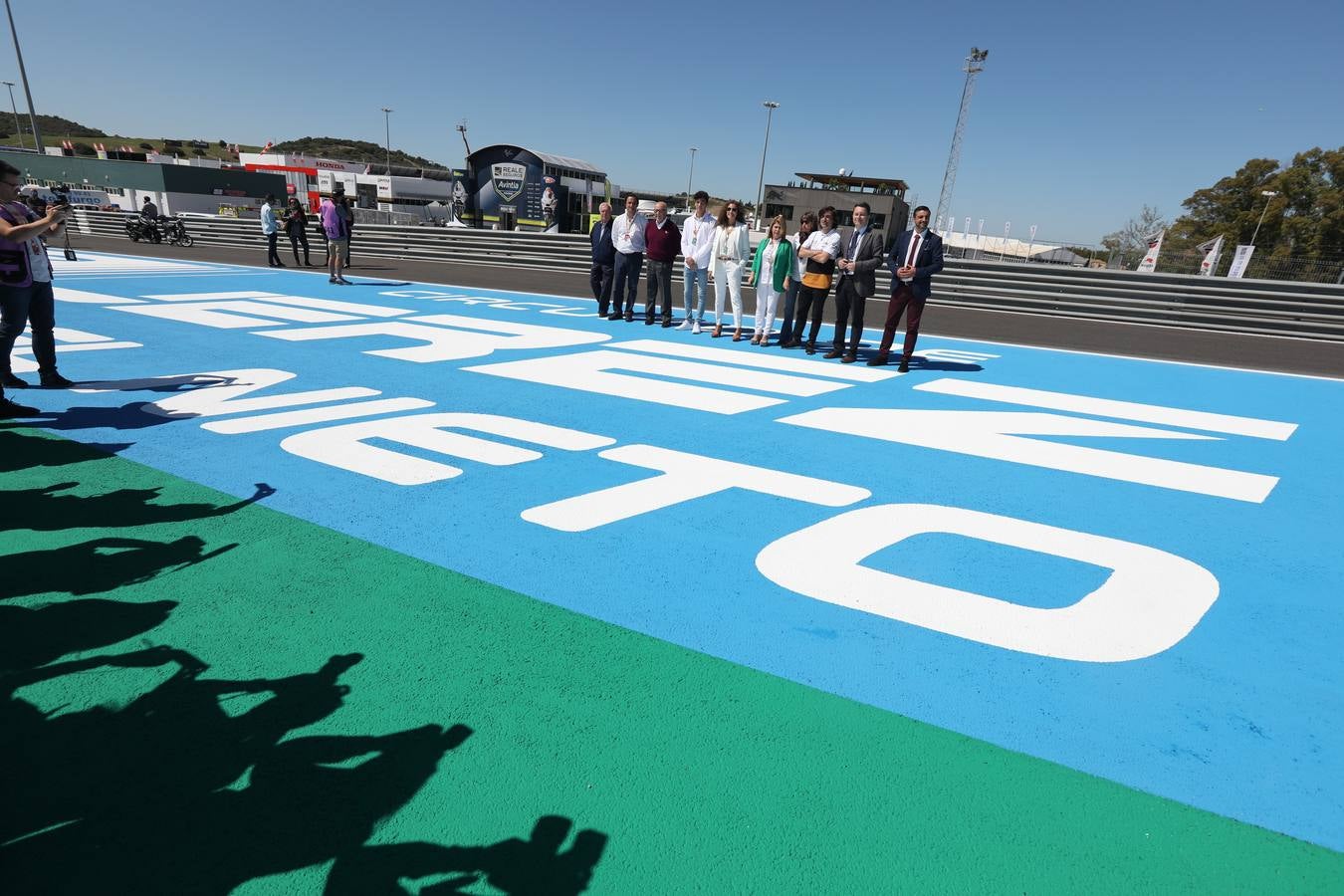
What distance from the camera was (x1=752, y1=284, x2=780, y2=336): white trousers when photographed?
947cm

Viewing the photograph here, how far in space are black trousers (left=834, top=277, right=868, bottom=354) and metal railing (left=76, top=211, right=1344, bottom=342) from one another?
9695mm

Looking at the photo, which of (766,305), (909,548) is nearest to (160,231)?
(766,305)

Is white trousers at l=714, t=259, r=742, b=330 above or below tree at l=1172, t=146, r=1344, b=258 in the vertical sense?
below

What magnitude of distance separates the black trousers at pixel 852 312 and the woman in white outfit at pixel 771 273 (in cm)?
75

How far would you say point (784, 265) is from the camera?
9.12 meters

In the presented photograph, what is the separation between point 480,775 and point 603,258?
10425 mm

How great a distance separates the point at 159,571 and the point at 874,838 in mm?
3008

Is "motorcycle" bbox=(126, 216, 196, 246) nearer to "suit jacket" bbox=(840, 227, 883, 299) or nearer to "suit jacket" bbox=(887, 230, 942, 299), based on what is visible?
"suit jacket" bbox=(840, 227, 883, 299)

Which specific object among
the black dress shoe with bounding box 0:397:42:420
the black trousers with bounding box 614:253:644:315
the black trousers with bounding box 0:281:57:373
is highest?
the black trousers with bounding box 614:253:644:315

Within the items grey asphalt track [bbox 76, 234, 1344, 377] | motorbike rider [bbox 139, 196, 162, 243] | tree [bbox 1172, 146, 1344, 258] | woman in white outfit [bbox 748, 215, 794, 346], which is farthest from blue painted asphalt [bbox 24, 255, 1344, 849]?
tree [bbox 1172, 146, 1344, 258]

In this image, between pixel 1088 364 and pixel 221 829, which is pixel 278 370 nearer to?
pixel 221 829

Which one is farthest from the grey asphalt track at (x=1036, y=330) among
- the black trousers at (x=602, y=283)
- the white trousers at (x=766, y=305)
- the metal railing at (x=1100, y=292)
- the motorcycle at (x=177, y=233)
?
the white trousers at (x=766, y=305)

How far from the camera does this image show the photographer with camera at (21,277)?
16.0 feet

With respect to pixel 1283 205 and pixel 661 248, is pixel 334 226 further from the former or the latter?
pixel 1283 205
